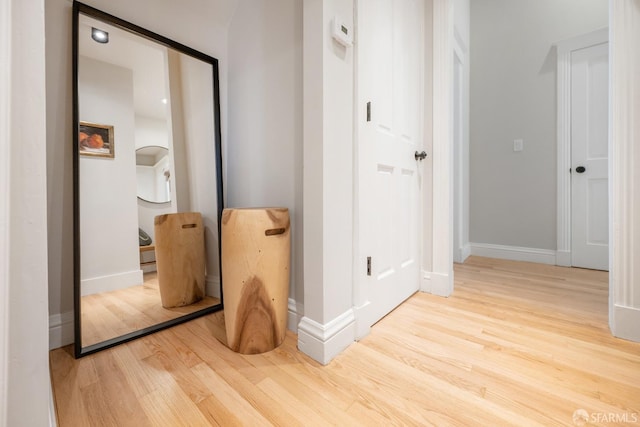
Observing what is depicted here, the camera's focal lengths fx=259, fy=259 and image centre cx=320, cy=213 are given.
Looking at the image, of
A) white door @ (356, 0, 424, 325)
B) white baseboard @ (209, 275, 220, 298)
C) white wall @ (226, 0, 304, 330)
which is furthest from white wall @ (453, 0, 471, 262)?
white baseboard @ (209, 275, 220, 298)

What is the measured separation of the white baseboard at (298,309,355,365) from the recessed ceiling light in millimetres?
1509

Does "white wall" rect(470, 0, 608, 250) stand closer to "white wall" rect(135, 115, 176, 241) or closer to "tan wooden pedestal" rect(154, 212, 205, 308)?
"tan wooden pedestal" rect(154, 212, 205, 308)

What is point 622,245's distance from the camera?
117 cm

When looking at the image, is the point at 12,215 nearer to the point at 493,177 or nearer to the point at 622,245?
Result: the point at 622,245

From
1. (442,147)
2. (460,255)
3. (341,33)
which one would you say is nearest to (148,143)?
(341,33)

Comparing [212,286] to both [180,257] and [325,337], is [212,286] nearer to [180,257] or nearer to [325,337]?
[180,257]

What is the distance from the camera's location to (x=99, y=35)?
1.14m

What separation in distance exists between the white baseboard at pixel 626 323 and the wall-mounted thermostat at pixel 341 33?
65.8 inches

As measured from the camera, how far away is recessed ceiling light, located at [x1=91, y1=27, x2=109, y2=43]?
112 cm

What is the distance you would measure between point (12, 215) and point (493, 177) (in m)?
3.30

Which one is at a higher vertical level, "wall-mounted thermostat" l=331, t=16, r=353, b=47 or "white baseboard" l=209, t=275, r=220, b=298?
"wall-mounted thermostat" l=331, t=16, r=353, b=47

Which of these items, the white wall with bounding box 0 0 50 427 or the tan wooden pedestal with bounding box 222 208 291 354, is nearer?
the white wall with bounding box 0 0 50 427

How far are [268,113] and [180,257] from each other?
2.87 feet

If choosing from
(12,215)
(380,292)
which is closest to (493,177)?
(380,292)
